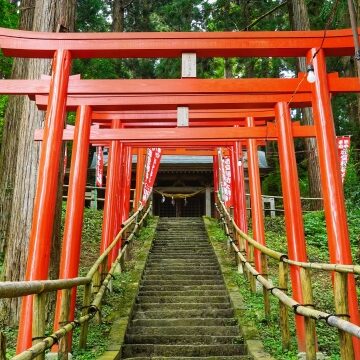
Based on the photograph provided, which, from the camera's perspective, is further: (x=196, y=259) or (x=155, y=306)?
(x=196, y=259)

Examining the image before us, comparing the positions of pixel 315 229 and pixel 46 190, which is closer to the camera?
pixel 46 190

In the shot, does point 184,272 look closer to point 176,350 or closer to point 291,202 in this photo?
point 176,350

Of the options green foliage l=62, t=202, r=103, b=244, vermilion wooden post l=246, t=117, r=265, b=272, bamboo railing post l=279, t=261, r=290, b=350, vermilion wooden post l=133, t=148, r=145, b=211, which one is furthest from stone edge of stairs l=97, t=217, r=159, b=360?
vermilion wooden post l=133, t=148, r=145, b=211

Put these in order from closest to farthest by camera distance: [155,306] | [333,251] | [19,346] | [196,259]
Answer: [19,346]
[333,251]
[155,306]
[196,259]

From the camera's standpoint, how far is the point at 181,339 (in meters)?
6.01

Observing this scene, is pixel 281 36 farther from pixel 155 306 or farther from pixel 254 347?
pixel 155 306

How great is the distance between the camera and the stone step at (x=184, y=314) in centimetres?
687

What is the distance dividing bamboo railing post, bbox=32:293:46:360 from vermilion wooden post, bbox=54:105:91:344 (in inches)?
73.7

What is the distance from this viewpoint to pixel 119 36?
17.2 ft

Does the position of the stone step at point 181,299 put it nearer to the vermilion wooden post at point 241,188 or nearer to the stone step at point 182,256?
the vermilion wooden post at point 241,188

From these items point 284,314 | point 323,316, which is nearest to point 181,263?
point 284,314

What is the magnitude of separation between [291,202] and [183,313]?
251 cm

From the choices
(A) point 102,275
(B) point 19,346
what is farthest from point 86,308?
(A) point 102,275

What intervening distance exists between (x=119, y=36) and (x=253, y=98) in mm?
2117
